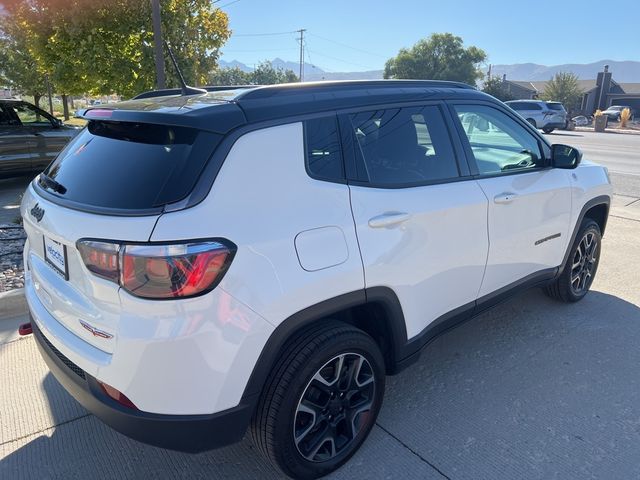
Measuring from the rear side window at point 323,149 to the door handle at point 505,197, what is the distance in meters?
1.20

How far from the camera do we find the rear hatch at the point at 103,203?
6.10ft

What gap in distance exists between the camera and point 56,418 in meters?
2.79

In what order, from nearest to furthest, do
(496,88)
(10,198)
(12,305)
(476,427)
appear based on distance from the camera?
(476,427), (12,305), (10,198), (496,88)

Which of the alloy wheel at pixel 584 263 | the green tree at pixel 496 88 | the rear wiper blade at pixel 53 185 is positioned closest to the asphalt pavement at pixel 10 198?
the rear wiper blade at pixel 53 185

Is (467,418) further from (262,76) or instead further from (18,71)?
(262,76)

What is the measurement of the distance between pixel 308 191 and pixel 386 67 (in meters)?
74.4

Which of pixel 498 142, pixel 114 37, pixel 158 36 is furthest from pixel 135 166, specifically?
pixel 114 37

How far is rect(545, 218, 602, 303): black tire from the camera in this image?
4.03m

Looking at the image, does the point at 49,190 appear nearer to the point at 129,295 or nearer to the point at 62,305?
the point at 62,305

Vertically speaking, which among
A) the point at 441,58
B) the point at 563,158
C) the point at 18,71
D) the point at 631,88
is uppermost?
the point at 441,58

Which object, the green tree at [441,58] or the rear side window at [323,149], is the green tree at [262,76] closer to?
the green tree at [441,58]

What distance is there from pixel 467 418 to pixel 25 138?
9195 millimetres

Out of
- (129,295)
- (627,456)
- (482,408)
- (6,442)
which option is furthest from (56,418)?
(627,456)

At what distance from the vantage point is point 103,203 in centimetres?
200
